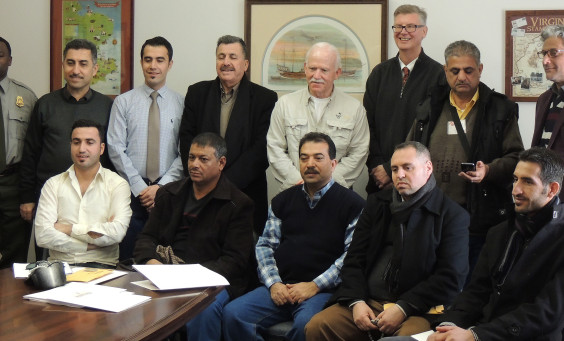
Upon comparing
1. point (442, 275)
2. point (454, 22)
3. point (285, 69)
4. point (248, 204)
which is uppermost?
point (454, 22)

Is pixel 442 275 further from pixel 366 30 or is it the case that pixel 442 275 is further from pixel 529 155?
pixel 366 30

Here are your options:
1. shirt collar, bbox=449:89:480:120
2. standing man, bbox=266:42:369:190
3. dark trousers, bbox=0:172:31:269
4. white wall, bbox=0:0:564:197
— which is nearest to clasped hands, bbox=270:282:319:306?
standing man, bbox=266:42:369:190

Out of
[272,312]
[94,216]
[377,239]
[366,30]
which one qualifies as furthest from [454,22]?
[94,216]

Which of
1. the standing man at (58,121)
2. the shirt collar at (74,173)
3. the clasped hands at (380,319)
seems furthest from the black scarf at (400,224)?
the standing man at (58,121)

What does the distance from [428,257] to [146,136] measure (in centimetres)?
191

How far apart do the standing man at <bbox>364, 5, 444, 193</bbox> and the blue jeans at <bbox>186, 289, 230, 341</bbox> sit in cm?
115

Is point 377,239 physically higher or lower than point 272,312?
higher

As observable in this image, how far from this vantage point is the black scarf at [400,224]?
9.80ft

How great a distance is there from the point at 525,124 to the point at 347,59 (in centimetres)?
120

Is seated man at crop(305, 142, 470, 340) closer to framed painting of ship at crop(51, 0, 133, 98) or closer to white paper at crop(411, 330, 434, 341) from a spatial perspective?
white paper at crop(411, 330, 434, 341)

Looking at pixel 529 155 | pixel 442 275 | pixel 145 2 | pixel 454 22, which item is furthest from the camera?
pixel 145 2

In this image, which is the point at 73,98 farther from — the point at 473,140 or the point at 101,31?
the point at 473,140

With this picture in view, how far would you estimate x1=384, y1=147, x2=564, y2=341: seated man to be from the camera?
2.42 metres

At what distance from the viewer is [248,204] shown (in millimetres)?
3498
